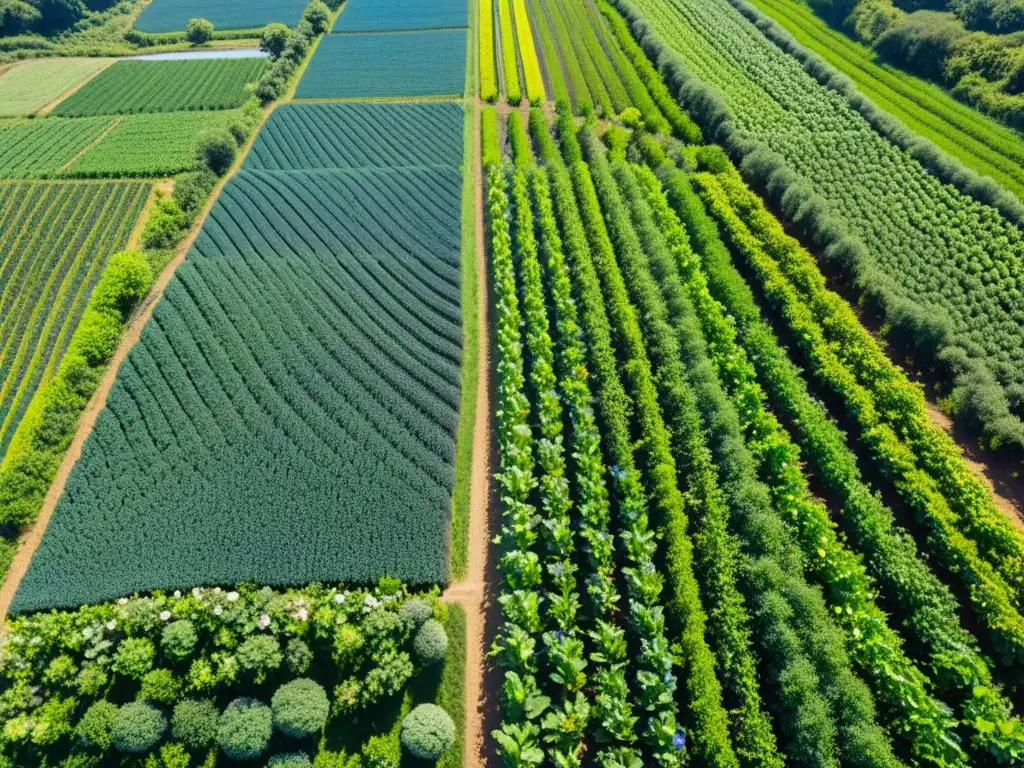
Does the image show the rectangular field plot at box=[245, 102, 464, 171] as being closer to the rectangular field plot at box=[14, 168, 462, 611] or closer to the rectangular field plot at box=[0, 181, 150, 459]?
the rectangular field plot at box=[14, 168, 462, 611]

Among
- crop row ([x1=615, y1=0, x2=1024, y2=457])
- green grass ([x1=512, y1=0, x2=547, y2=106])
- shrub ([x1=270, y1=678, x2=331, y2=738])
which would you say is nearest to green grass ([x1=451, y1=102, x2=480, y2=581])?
shrub ([x1=270, y1=678, x2=331, y2=738])

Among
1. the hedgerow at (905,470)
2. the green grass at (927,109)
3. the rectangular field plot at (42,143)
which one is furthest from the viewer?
the rectangular field plot at (42,143)

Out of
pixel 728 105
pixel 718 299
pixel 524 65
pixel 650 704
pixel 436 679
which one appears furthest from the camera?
pixel 524 65

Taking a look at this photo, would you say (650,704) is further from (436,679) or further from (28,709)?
(28,709)

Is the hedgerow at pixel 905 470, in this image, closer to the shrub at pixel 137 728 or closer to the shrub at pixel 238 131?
the shrub at pixel 137 728

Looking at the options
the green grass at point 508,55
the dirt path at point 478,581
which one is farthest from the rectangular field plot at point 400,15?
the dirt path at point 478,581

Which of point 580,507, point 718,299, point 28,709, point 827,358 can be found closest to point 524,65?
point 718,299
